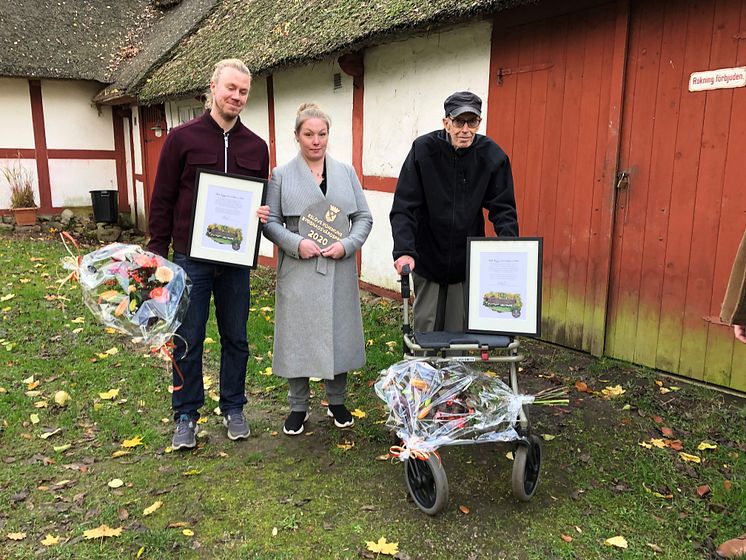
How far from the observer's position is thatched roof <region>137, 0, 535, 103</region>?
209 inches

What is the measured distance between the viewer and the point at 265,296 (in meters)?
7.16

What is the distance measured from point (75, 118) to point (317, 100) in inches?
354

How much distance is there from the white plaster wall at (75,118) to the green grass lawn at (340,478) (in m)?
11.1

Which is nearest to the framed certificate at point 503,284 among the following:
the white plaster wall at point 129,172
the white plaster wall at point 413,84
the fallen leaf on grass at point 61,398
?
the fallen leaf on grass at point 61,398

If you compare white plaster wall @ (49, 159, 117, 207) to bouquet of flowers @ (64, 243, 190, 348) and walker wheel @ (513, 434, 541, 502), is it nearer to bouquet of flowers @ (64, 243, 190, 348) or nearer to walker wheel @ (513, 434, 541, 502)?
bouquet of flowers @ (64, 243, 190, 348)

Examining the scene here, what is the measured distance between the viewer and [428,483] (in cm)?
276

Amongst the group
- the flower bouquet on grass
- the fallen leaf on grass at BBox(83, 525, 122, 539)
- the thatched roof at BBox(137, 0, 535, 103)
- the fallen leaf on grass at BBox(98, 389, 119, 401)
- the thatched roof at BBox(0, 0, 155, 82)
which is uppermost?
the thatched roof at BBox(0, 0, 155, 82)

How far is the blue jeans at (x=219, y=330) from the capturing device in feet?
10.6

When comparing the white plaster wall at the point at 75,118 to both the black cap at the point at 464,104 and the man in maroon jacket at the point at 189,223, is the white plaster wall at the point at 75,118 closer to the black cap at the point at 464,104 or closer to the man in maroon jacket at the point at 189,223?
the man in maroon jacket at the point at 189,223

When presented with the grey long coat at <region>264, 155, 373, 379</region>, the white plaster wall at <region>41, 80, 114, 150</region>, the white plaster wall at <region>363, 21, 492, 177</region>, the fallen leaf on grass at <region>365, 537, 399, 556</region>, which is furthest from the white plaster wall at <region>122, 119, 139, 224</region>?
the fallen leaf on grass at <region>365, 537, 399, 556</region>

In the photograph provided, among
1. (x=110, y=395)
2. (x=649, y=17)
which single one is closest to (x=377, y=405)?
(x=110, y=395)

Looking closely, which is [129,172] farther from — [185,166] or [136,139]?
[185,166]

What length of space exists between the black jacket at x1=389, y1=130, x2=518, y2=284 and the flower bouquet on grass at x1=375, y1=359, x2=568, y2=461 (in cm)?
63

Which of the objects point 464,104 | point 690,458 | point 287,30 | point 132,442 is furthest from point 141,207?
point 690,458
